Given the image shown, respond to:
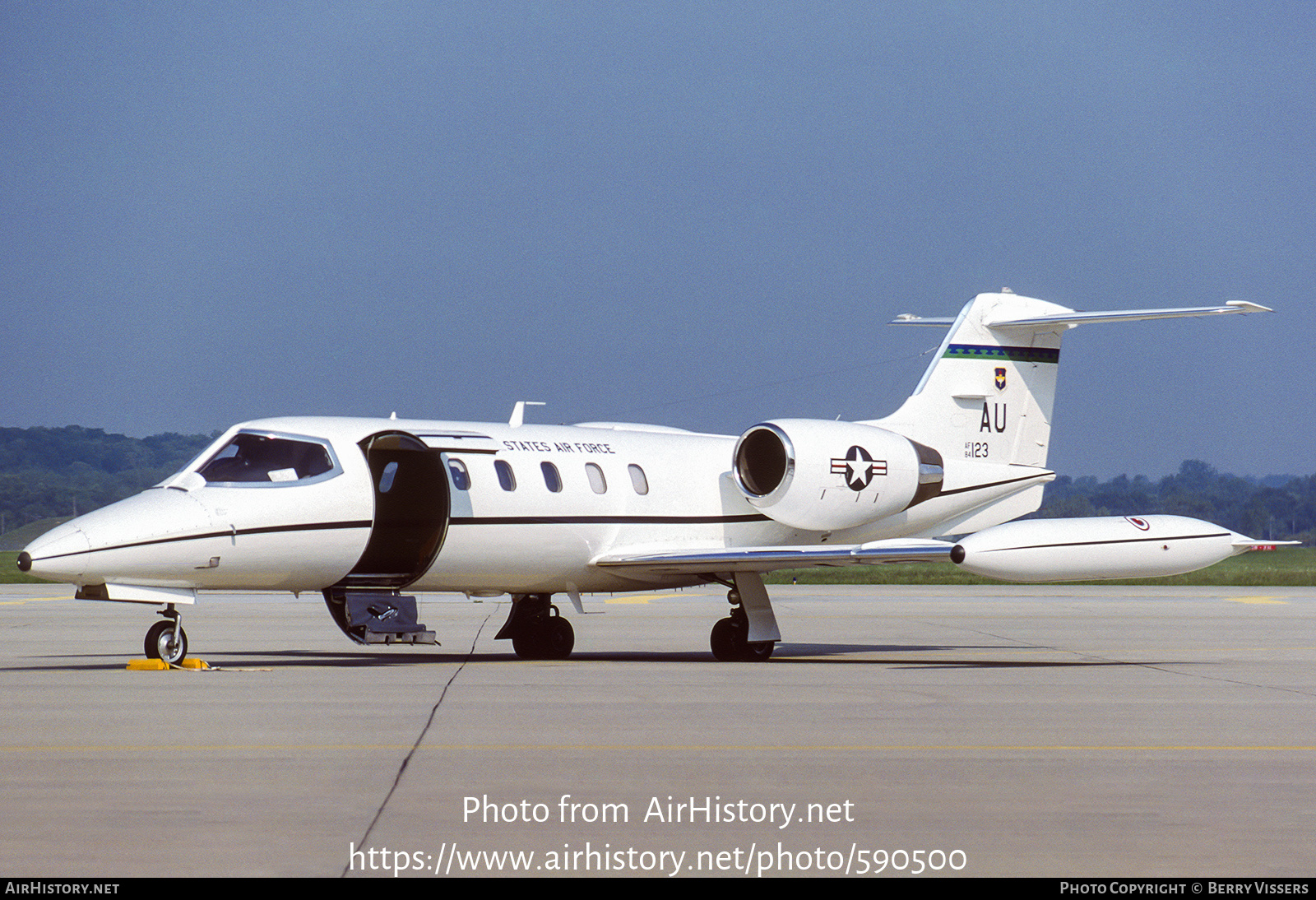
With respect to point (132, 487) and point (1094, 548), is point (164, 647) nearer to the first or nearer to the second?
point (1094, 548)

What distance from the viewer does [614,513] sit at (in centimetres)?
1972

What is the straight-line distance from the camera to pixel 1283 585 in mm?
50438

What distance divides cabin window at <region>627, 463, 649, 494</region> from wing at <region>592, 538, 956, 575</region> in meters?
1.01

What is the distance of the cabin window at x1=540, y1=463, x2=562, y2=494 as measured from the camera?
1908 centimetres

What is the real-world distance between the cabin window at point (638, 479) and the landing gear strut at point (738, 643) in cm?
181

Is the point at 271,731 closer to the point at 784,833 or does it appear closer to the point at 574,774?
the point at 574,774

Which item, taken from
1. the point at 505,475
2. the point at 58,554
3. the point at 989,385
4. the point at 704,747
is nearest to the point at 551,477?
the point at 505,475

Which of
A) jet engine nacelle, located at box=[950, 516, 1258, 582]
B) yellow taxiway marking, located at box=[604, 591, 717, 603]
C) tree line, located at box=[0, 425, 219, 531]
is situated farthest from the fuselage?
tree line, located at box=[0, 425, 219, 531]

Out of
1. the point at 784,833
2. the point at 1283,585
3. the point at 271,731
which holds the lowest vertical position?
the point at 1283,585

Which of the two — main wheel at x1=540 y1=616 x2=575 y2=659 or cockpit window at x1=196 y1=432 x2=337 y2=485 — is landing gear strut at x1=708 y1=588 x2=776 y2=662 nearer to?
main wheel at x1=540 y1=616 x2=575 y2=659

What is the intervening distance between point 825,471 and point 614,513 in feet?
9.58

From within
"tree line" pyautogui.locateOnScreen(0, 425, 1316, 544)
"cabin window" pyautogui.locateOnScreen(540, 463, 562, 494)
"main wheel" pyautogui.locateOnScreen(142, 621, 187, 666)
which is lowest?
"tree line" pyautogui.locateOnScreen(0, 425, 1316, 544)

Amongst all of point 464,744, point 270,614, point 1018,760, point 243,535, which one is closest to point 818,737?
point 1018,760

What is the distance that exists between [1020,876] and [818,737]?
4628 mm
